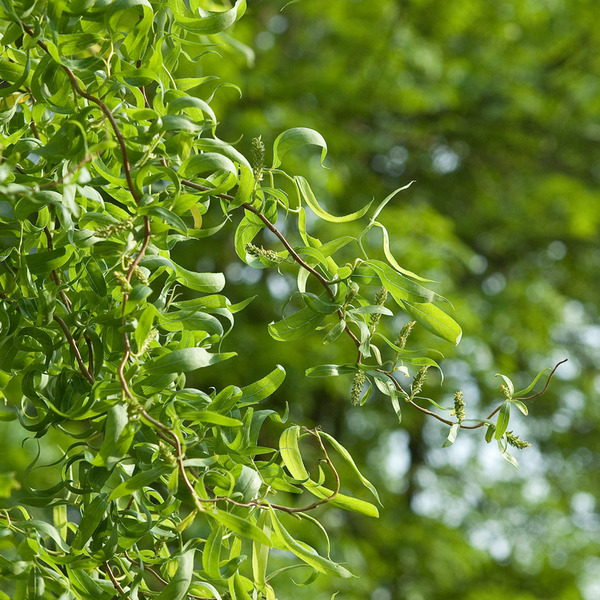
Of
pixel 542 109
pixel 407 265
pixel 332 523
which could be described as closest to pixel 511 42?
pixel 542 109

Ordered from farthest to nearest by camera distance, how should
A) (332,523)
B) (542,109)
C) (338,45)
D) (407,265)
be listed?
1. (542,109)
2. (338,45)
3. (332,523)
4. (407,265)

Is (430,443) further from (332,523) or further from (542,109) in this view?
(542,109)

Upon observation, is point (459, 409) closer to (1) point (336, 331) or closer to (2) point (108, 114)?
(1) point (336, 331)

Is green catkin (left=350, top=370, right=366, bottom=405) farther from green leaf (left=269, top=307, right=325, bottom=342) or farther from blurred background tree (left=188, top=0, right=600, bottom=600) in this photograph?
blurred background tree (left=188, top=0, right=600, bottom=600)

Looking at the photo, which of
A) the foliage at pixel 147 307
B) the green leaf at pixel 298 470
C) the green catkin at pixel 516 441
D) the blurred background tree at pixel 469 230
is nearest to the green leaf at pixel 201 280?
the foliage at pixel 147 307

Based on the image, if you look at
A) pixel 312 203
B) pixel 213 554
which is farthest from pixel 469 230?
pixel 213 554

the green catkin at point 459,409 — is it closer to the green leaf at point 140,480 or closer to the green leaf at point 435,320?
the green leaf at point 435,320

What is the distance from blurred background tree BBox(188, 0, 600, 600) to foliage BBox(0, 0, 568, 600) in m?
2.16

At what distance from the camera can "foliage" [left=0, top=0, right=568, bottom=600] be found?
0.45m

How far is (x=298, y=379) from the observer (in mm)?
2750

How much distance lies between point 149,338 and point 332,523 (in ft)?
9.43

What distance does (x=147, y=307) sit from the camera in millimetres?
434

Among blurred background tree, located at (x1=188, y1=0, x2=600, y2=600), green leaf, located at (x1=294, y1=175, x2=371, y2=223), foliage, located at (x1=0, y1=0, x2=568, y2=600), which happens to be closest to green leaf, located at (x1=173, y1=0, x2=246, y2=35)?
foliage, located at (x1=0, y1=0, x2=568, y2=600)

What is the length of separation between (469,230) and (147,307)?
3.77 metres
